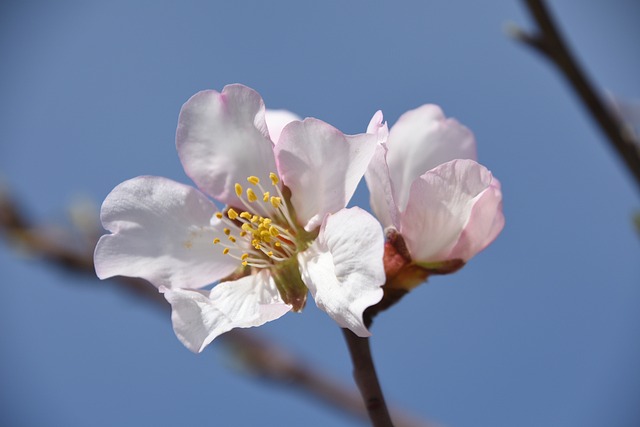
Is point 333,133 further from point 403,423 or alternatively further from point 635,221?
point 403,423

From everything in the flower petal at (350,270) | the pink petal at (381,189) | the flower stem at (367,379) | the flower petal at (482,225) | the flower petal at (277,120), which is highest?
the flower petal at (277,120)

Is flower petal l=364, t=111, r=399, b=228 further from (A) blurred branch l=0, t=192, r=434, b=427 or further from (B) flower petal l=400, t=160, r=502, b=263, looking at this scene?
(A) blurred branch l=0, t=192, r=434, b=427

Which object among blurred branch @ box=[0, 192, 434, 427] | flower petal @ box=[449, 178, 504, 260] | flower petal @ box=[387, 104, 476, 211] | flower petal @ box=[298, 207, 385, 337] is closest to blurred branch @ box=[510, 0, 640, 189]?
flower petal @ box=[387, 104, 476, 211]

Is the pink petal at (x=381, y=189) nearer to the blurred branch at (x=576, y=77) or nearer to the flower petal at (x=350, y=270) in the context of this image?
the flower petal at (x=350, y=270)

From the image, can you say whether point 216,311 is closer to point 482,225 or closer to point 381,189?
point 381,189

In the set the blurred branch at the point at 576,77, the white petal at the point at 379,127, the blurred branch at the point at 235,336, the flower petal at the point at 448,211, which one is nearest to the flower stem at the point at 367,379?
the flower petal at the point at 448,211

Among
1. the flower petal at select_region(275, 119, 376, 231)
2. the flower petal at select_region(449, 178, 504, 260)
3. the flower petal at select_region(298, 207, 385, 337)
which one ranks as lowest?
the flower petal at select_region(449, 178, 504, 260)
